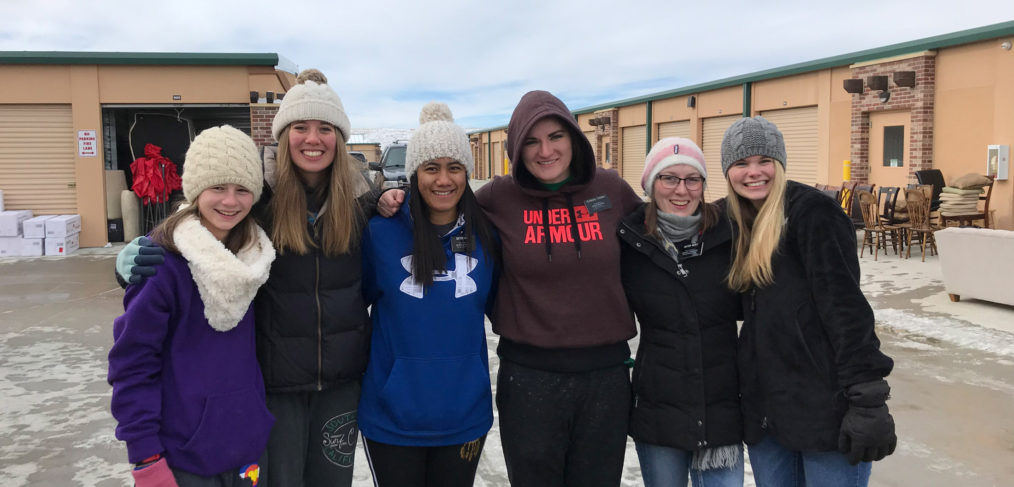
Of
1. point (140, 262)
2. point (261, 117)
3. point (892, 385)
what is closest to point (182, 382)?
point (140, 262)

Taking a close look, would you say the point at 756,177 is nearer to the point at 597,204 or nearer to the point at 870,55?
the point at 597,204

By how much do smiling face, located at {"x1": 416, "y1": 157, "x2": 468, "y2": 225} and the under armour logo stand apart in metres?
0.18

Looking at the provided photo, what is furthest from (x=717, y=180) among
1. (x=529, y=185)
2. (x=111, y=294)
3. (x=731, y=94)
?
(x=529, y=185)

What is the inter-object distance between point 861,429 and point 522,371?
1108 millimetres

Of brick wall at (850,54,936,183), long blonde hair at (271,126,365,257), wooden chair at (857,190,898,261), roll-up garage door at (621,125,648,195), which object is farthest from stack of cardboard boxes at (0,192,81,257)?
roll-up garage door at (621,125,648,195)

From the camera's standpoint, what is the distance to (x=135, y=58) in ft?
44.8

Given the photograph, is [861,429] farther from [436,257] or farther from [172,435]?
[172,435]

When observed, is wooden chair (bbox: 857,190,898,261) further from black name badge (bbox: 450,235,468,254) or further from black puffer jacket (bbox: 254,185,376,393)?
black puffer jacket (bbox: 254,185,376,393)

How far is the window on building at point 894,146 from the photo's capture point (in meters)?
14.2

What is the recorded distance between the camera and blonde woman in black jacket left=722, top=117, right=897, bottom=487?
212 centimetres

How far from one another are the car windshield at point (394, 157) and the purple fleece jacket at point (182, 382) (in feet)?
55.8

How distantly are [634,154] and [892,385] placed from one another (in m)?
23.2

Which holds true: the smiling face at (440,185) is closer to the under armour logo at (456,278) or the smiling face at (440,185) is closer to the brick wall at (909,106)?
the under armour logo at (456,278)

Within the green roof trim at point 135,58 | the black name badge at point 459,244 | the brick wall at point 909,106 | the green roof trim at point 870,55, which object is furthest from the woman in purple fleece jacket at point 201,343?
the brick wall at point 909,106
